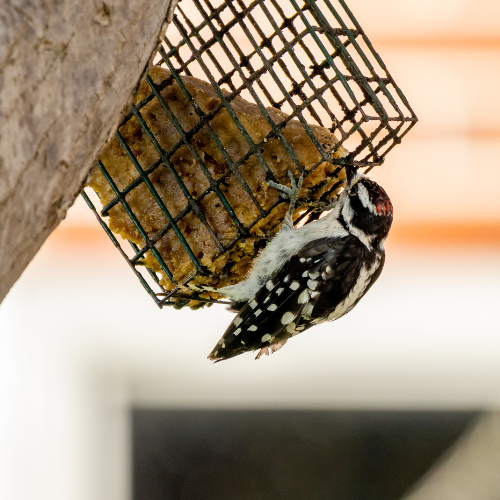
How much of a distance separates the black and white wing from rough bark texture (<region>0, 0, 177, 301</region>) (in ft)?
3.14

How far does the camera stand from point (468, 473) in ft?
12.8

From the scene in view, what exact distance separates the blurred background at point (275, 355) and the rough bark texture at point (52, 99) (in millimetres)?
2805

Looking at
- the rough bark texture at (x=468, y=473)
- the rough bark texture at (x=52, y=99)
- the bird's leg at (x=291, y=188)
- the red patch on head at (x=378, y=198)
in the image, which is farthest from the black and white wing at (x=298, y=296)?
the rough bark texture at (x=468, y=473)

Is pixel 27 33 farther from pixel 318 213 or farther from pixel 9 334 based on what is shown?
pixel 9 334

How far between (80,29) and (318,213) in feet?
4.19

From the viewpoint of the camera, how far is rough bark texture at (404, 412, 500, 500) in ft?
12.6

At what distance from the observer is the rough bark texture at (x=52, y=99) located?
1070 millimetres

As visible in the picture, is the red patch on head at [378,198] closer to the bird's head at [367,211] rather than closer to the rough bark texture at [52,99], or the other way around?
the bird's head at [367,211]

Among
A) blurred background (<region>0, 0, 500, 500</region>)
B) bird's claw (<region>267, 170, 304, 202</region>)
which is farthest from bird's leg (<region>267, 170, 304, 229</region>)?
blurred background (<region>0, 0, 500, 500</region>)

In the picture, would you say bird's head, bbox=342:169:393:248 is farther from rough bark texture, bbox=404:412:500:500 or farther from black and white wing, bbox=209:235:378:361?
rough bark texture, bbox=404:412:500:500

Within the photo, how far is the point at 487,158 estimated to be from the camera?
390 centimetres

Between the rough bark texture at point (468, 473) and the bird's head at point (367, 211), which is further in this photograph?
the rough bark texture at point (468, 473)

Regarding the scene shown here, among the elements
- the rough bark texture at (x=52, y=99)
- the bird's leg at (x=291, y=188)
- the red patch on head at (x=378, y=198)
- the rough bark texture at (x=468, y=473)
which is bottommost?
the rough bark texture at (x=468, y=473)

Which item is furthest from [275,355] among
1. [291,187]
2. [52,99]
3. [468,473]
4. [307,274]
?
[52,99]
